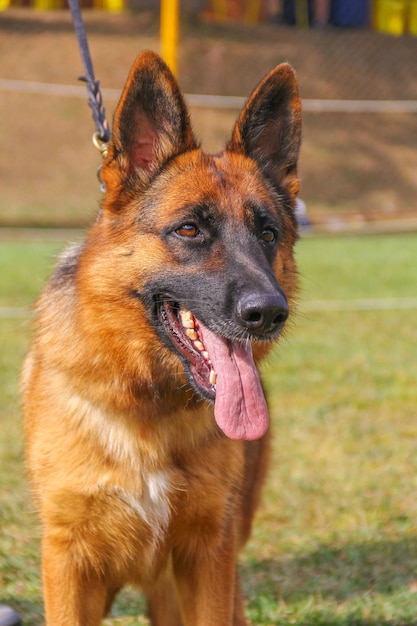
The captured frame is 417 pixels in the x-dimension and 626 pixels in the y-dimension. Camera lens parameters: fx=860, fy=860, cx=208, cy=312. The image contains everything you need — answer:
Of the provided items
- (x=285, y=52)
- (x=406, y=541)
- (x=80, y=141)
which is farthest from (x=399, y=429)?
(x=285, y=52)

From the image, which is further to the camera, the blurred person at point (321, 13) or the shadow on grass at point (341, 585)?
the blurred person at point (321, 13)

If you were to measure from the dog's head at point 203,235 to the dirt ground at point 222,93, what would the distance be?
16869 mm

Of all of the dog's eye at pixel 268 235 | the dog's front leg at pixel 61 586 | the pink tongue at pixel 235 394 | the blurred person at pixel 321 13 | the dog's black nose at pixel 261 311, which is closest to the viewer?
the dog's black nose at pixel 261 311

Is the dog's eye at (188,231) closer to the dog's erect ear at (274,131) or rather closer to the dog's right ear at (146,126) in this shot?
the dog's right ear at (146,126)

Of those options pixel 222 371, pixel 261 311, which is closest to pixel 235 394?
pixel 222 371

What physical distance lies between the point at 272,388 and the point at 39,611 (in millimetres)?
3523

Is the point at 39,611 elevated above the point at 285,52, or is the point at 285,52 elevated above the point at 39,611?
the point at 39,611

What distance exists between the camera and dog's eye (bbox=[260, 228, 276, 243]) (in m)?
3.24

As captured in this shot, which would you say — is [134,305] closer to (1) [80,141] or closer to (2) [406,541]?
(2) [406,541]

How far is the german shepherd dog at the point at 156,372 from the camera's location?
9.94 ft

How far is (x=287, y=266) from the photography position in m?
3.39

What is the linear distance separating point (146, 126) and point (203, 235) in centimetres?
52

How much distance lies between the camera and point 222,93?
2405 cm

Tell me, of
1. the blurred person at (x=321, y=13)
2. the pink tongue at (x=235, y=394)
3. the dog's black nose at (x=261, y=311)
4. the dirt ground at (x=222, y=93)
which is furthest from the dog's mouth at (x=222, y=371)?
the blurred person at (x=321, y=13)
